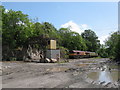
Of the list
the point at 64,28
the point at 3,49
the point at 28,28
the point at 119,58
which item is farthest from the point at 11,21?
the point at 64,28

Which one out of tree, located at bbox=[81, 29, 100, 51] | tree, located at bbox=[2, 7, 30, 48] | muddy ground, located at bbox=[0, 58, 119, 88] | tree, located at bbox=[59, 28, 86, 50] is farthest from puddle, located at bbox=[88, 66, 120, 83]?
tree, located at bbox=[81, 29, 100, 51]

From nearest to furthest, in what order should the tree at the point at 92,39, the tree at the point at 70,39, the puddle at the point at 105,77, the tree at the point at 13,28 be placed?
1. the puddle at the point at 105,77
2. the tree at the point at 13,28
3. the tree at the point at 70,39
4. the tree at the point at 92,39

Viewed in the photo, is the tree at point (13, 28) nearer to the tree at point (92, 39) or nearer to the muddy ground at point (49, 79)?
the muddy ground at point (49, 79)

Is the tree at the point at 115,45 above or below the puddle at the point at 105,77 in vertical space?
above

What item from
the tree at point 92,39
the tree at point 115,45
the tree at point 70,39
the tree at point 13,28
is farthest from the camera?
the tree at point 92,39

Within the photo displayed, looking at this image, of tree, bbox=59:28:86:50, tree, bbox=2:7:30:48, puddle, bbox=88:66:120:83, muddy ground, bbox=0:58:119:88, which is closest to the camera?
muddy ground, bbox=0:58:119:88

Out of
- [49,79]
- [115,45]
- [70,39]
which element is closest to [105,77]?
[49,79]

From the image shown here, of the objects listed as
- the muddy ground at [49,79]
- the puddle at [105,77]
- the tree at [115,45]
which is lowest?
the puddle at [105,77]

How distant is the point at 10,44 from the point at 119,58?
67.2ft

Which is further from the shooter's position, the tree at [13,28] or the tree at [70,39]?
the tree at [70,39]

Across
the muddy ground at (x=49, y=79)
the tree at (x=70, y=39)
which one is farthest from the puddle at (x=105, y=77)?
the tree at (x=70, y=39)

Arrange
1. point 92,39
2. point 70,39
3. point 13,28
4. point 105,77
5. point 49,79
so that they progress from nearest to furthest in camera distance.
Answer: point 49,79
point 105,77
point 13,28
point 70,39
point 92,39

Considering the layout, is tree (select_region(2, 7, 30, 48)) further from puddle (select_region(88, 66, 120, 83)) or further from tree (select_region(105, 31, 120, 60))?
puddle (select_region(88, 66, 120, 83))

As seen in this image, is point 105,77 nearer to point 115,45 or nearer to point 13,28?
point 115,45
